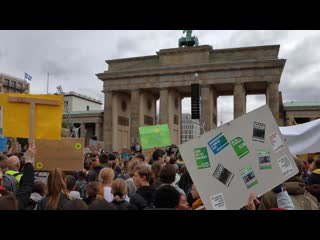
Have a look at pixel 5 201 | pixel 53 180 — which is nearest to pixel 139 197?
pixel 53 180

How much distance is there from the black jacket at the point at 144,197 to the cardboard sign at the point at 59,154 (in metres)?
2.02

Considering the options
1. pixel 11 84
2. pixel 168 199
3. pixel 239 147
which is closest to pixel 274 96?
pixel 239 147

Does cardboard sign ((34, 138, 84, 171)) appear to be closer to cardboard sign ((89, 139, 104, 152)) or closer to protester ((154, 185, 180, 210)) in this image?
protester ((154, 185, 180, 210))

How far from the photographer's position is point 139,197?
540 cm

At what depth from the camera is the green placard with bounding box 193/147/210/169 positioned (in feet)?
13.2

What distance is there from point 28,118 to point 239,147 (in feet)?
9.86

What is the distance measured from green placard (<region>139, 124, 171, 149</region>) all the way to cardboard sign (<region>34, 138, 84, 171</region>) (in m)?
6.62

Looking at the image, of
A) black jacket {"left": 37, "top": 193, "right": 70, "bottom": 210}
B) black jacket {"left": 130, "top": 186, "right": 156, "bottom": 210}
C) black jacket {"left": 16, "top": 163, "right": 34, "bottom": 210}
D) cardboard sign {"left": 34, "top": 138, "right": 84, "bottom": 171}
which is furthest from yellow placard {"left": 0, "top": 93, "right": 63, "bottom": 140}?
cardboard sign {"left": 34, "top": 138, "right": 84, "bottom": 171}

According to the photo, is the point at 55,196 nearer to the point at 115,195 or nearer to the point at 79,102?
the point at 115,195

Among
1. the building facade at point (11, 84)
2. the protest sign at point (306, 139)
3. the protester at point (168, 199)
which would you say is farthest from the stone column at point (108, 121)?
the protester at point (168, 199)

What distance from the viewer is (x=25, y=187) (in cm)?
448

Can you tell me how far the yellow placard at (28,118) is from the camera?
5.43 meters

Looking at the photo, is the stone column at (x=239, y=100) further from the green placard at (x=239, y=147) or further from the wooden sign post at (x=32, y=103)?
the green placard at (x=239, y=147)
